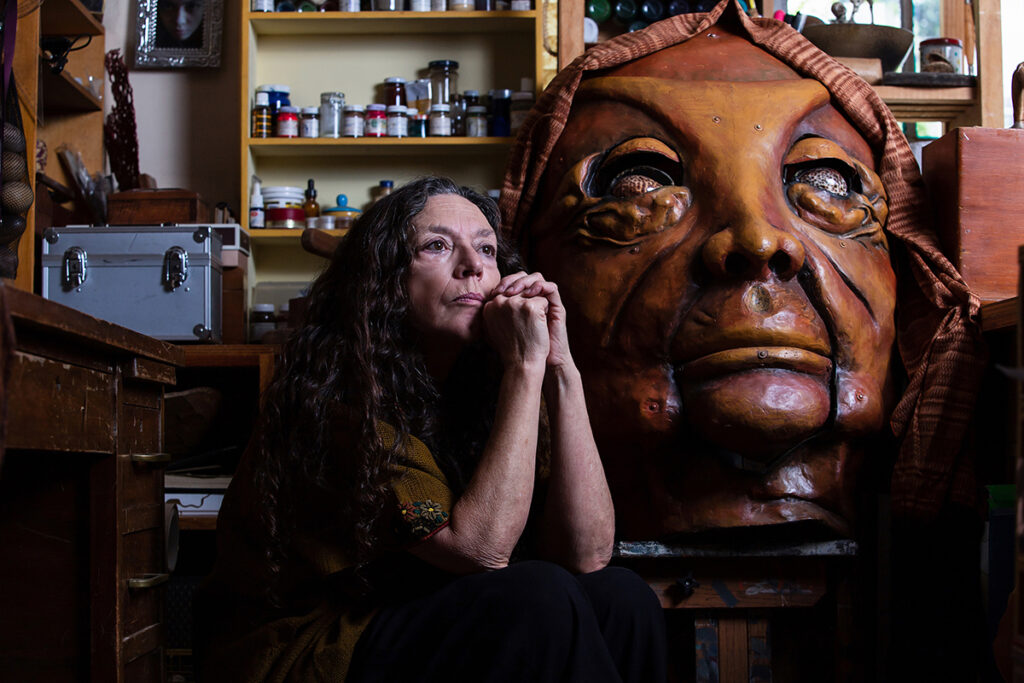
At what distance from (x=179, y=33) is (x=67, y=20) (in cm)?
57

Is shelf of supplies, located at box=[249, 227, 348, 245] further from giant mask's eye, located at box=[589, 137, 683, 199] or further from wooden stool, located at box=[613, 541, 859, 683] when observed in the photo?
wooden stool, located at box=[613, 541, 859, 683]

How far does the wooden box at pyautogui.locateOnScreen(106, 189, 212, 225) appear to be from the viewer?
98.2 inches

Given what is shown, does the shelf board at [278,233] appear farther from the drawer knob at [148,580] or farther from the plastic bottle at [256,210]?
the drawer knob at [148,580]

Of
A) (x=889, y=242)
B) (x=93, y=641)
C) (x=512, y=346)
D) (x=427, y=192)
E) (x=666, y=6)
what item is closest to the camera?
(x=93, y=641)

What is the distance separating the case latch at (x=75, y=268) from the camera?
231cm

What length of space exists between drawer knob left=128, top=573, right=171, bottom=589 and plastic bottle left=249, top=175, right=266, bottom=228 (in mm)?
1559

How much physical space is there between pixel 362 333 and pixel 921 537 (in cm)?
110

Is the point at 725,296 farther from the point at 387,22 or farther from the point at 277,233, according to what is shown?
the point at 387,22

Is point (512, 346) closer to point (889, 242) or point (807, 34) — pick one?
point (889, 242)

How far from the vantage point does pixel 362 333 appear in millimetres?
1427

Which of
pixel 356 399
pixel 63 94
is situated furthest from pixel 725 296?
pixel 63 94

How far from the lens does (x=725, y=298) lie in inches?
63.2

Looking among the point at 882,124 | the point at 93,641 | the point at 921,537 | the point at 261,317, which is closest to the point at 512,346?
the point at 93,641

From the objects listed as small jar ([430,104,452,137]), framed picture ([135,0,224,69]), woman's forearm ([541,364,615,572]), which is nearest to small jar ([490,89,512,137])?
small jar ([430,104,452,137])
